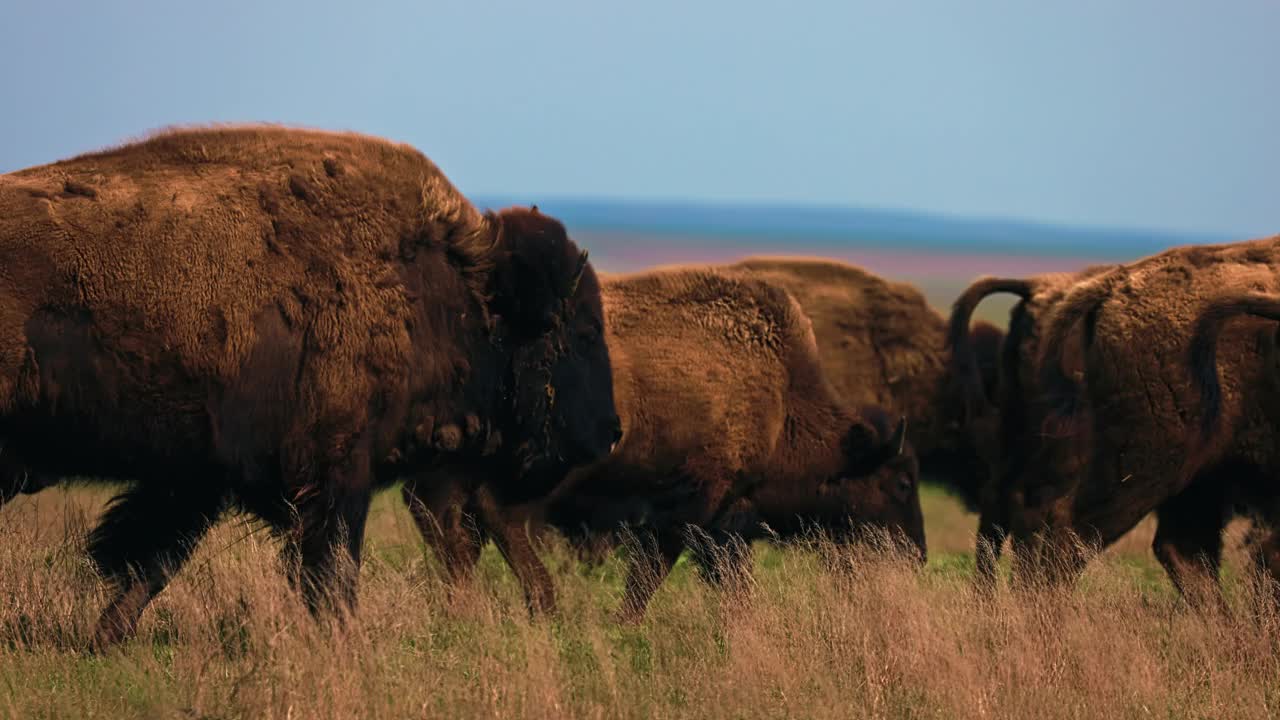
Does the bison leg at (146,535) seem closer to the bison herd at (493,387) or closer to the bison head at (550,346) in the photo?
the bison herd at (493,387)

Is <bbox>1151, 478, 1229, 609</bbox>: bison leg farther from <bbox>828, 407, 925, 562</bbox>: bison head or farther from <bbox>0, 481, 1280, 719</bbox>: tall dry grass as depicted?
<bbox>828, 407, 925, 562</bbox>: bison head

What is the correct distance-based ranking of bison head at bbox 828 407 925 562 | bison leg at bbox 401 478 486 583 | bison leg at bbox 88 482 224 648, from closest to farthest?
bison leg at bbox 88 482 224 648 → bison leg at bbox 401 478 486 583 → bison head at bbox 828 407 925 562

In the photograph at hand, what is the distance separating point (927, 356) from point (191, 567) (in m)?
7.52

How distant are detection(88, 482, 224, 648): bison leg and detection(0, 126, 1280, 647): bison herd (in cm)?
1

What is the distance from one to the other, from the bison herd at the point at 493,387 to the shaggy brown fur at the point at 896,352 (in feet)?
8.17

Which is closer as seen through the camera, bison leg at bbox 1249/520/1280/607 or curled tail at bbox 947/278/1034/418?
bison leg at bbox 1249/520/1280/607

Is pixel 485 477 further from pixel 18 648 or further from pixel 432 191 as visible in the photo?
pixel 18 648

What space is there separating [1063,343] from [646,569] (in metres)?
2.56

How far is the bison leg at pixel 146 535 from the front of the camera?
19.5 feet

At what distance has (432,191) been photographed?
233 inches

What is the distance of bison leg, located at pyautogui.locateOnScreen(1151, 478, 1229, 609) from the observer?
7.91 m

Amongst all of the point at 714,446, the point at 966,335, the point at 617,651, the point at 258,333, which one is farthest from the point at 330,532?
the point at 966,335

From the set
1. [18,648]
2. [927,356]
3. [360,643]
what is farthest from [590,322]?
[927,356]

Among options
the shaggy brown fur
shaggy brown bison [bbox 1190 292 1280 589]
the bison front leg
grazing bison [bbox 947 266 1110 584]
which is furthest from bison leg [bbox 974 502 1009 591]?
the shaggy brown fur
